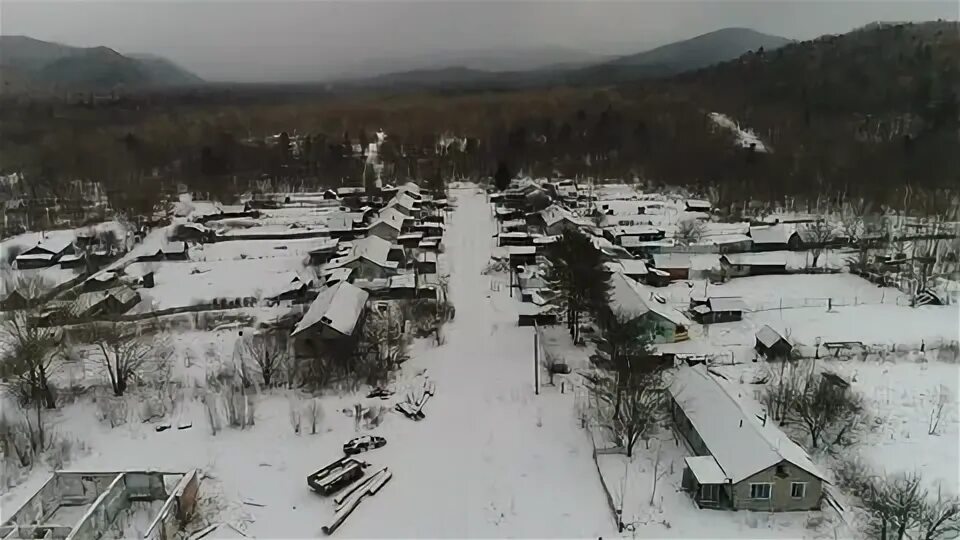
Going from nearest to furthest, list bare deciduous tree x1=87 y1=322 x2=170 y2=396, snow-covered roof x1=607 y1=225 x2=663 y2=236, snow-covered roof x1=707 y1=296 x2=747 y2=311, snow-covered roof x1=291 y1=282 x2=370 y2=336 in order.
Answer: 1. bare deciduous tree x1=87 y1=322 x2=170 y2=396
2. snow-covered roof x1=291 y1=282 x2=370 y2=336
3. snow-covered roof x1=707 y1=296 x2=747 y2=311
4. snow-covered roof x1=607 y1=225 x2=663 y2=236

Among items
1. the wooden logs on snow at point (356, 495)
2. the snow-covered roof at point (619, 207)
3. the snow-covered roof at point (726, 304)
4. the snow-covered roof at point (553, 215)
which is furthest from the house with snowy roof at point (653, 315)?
the snow-covered roof at point (619, 207)

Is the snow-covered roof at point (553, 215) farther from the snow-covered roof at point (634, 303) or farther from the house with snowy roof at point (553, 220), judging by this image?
the snow-covered roof at point (634, 303)

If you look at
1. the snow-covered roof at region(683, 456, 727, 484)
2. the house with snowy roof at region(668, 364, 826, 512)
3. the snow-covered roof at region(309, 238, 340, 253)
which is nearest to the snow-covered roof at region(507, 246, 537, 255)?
the snow-covered roof at region(309, 238, 340, 253)

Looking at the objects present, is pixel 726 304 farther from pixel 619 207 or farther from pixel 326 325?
pixel 619 207

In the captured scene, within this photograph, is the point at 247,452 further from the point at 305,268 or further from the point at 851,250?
the point at 851,250

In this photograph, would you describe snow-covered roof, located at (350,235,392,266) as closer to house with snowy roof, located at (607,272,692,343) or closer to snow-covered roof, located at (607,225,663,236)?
house with snowy roof, located at (607,272,692,343)

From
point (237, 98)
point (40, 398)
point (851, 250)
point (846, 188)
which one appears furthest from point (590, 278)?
point (237, 98)
